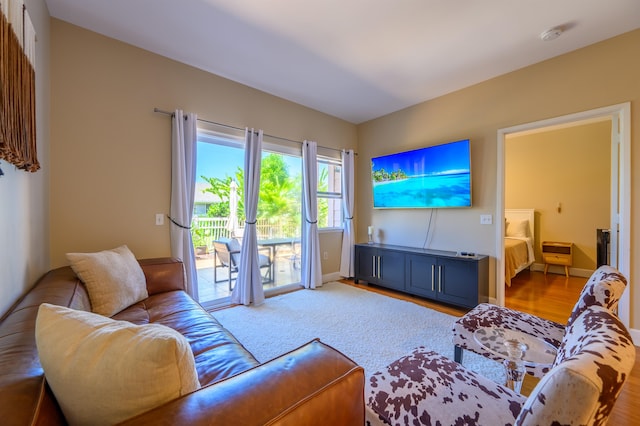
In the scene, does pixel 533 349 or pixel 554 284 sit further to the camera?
pixel 554 284

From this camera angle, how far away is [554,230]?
5.00 metres

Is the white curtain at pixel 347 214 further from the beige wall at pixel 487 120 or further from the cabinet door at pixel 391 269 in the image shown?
the cabinet door at pixel 391 269

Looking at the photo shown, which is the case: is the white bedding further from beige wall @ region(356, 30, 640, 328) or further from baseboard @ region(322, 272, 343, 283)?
baseboard @ region(322, 272, 343, 283)

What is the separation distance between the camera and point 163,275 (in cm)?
230

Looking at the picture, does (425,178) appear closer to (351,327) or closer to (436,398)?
(351,327)

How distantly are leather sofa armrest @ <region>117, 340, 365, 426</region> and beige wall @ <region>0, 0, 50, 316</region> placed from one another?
1324 mm

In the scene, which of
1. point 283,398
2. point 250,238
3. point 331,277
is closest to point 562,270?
point 331,277

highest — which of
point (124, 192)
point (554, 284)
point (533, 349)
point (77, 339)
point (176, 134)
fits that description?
point (176, 134)

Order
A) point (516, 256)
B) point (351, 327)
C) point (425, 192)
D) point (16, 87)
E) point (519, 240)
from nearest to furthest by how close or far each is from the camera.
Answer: point (16, 87) → point (351, 327) → point (425, 192) → point (516, 256) → point (519, 240)

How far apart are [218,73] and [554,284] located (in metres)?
5.94

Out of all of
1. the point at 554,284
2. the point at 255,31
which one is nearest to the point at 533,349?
the point at 255,31

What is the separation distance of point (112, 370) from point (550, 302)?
4560mm

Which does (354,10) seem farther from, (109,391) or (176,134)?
(109,391)

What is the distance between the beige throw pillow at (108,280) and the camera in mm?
1709
